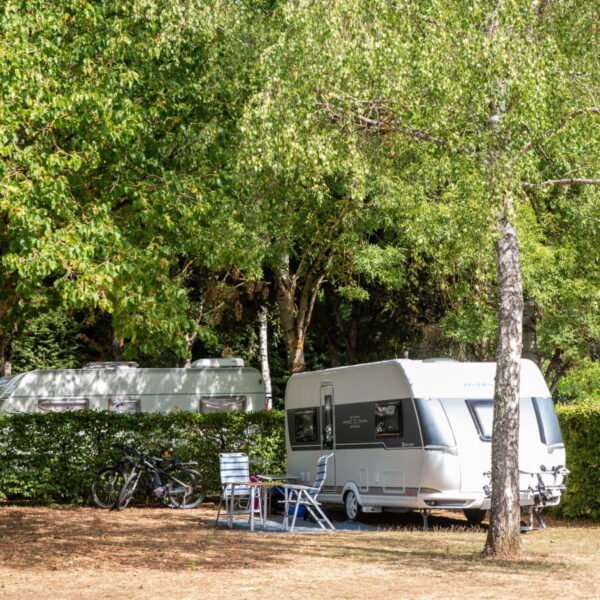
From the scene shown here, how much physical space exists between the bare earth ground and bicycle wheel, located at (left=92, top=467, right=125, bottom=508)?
328 centimetres

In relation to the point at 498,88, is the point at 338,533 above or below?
below

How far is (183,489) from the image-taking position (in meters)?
19.8

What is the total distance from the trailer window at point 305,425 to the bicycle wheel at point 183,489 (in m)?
2.05

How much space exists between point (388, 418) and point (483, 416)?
A: 1420mm

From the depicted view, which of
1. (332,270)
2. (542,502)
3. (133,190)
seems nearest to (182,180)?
(133,190)

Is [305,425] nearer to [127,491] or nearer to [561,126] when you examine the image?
[127,491]

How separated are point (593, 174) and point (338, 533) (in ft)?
19.1

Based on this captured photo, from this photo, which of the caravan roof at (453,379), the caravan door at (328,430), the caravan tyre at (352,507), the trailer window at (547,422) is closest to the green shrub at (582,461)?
the trailer window at (547,422)

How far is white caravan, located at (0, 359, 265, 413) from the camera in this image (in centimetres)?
2130

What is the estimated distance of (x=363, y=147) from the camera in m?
12.5

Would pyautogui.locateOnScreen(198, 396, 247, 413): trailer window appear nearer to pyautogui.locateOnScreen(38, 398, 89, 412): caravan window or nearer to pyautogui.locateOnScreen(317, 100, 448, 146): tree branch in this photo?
pyautogui.locateOnScreen(38, 398, 89, 412): caravan window

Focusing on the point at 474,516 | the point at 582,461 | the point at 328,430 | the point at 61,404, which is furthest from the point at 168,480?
the point at 582,461

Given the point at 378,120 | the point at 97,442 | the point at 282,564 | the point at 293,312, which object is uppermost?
the point at 378,120

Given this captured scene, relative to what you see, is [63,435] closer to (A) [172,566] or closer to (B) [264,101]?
(A) [172,566]
